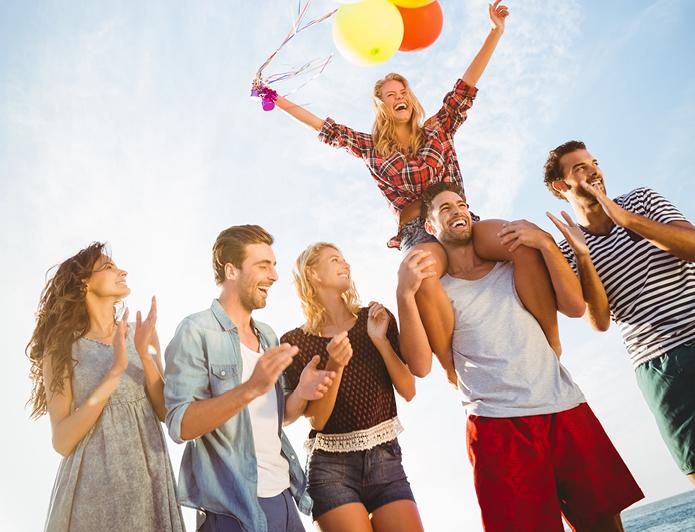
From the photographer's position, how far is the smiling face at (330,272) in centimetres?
356

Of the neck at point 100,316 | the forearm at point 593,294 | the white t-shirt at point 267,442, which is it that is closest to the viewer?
the white t-shirt at point 267,442

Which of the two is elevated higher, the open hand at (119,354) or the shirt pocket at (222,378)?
the open hand at (119,354)

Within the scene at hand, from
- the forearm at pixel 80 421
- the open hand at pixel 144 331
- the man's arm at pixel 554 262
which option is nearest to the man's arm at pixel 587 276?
the man's arm at pixel 554 262

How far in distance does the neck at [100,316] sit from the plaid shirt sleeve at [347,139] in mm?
2063

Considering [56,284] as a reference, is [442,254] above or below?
below

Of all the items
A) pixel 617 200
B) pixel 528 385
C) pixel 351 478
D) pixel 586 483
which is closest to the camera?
pixel 586 483

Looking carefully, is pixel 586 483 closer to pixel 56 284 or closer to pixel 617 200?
pixel 617 200

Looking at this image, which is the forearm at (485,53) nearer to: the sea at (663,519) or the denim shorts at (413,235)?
the denim shorts at (413,235)

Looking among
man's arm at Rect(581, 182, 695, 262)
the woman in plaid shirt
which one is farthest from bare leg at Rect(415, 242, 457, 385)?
man's arm at Rect(581, 182, 695, 262)

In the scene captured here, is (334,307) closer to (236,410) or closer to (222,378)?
(222,378)

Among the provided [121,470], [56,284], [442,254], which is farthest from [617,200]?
[56,284]

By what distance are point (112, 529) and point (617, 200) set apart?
364cm

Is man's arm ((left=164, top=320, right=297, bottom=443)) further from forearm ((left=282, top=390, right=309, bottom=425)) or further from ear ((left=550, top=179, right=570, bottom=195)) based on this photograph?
ear ((left=550, top=179, right=570, bottom=195))

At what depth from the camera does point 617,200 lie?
3.59 m
